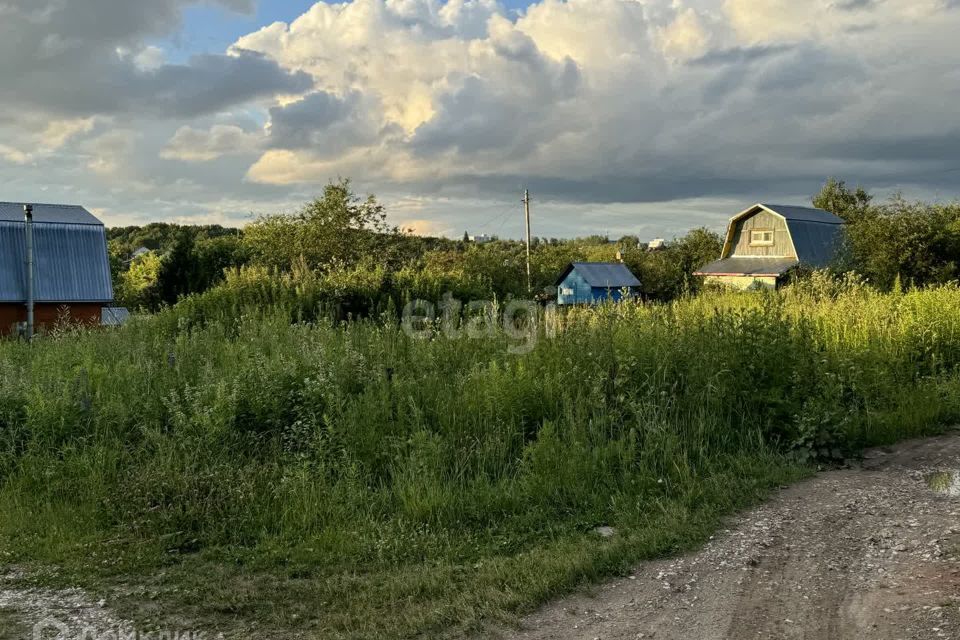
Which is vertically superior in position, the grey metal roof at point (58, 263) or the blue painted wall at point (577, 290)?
the grey metal roof at point (58, 263)

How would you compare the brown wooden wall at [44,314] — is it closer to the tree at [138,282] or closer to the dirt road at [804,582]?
the tree at [138,282]

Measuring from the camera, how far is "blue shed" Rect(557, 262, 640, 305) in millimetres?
41562

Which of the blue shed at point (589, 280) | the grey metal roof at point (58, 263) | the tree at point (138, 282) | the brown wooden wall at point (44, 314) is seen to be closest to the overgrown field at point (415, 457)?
the brown wooden wall at point (44, 314)

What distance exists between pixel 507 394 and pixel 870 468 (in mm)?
3290

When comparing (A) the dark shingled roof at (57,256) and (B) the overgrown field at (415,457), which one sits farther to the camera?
(A) the dark shingled roof at (57,256)

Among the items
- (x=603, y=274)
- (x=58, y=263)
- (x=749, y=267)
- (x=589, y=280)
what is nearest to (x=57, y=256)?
(x=58, y=263)

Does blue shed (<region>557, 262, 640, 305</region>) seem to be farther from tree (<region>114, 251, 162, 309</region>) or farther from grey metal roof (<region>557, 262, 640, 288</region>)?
tree (<region>114, 251, 162, 309</region>)

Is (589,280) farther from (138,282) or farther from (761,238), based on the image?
(138,282)

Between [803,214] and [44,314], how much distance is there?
1615 inches

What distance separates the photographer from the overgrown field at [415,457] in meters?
4.47

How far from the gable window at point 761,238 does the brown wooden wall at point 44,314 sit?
3654 cm

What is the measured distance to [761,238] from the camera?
44.2 meters

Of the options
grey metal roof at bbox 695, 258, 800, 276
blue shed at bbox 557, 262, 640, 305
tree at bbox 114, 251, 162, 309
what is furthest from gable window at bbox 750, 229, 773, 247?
tree at bbox 114, 251, 162, 309

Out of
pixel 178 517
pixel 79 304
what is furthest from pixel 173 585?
pixel 79 304
